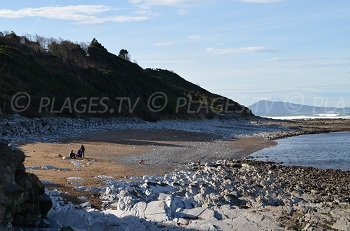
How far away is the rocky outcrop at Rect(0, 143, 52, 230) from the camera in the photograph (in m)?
7.52

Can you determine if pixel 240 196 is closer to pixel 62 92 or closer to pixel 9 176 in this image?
pixel 9 176

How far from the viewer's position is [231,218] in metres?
11.0

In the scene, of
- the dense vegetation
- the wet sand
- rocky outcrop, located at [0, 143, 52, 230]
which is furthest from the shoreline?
the dense vegetation

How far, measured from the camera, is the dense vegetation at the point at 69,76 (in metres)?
42.2

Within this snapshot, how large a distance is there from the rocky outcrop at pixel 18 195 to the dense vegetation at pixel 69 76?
85.4ft

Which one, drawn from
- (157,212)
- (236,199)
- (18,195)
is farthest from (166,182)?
(18,195)

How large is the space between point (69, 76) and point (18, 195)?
154 ft

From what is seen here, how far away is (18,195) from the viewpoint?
7809 millimetres

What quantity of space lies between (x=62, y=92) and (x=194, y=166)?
90.8ft

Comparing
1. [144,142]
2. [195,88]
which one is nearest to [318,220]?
[144,142]

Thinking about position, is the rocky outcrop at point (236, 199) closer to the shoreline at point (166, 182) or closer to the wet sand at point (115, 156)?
the shoreline at point (166, 182)

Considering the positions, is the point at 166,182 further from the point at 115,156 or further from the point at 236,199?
the point at 115,156

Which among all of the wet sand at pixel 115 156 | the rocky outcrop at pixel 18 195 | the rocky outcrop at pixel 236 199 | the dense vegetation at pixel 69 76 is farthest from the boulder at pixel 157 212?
the dense vegetation at pixel 69 76

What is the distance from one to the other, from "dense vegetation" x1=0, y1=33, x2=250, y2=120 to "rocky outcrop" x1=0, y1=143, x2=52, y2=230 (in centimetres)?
2603
